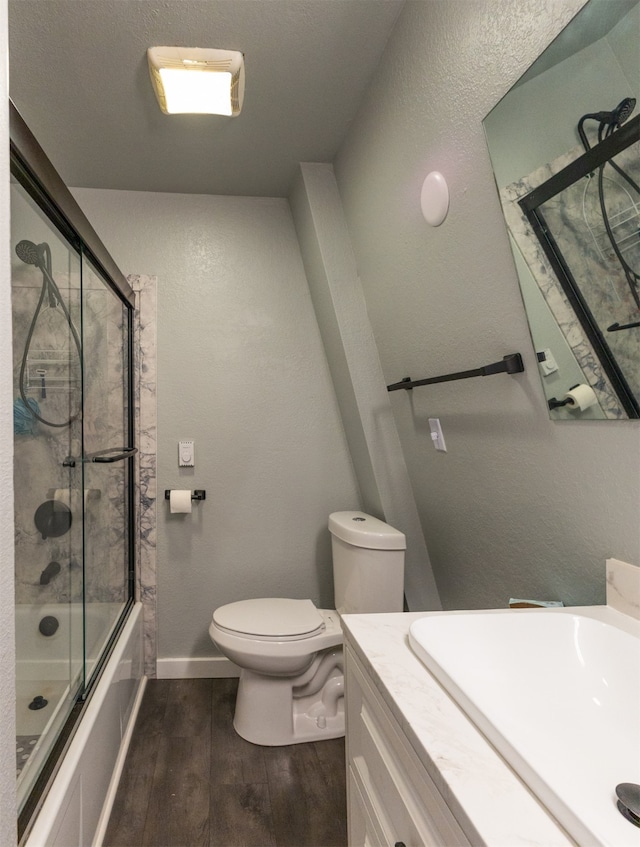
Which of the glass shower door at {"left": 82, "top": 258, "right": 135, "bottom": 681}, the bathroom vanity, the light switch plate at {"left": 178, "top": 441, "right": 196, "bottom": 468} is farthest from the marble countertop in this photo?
the light switch plate at {"left": 178, "top": 441, "right": 196, "bottom": 468}

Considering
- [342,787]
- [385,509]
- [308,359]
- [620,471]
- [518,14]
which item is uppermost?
[518,14]

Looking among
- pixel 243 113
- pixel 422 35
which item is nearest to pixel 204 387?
pixel 243 113

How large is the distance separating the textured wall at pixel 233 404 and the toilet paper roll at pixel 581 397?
5.37 ft

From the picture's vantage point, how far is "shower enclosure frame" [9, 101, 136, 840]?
110 centimetres

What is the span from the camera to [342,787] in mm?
1840

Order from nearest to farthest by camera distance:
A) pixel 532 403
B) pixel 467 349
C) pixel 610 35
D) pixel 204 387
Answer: pixel 610 35
pixel 532 403
pixel 467 349
pixel 204 387

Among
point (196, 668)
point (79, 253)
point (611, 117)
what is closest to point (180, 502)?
point (196, 668)

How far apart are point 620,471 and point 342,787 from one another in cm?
150

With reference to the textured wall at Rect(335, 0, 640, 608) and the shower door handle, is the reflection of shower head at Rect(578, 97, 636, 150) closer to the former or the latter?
the textured wall at Rect(335, 0, 640, 608)

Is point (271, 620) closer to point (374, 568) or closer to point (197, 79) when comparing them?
point (374, 568)

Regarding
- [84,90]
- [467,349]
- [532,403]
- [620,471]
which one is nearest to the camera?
[620,471]

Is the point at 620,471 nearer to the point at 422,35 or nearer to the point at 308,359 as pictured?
the point at 422,35

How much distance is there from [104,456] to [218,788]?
1.22 metres

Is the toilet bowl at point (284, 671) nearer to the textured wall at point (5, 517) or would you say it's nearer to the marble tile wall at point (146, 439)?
the marble tile wall at point (146, 439)
